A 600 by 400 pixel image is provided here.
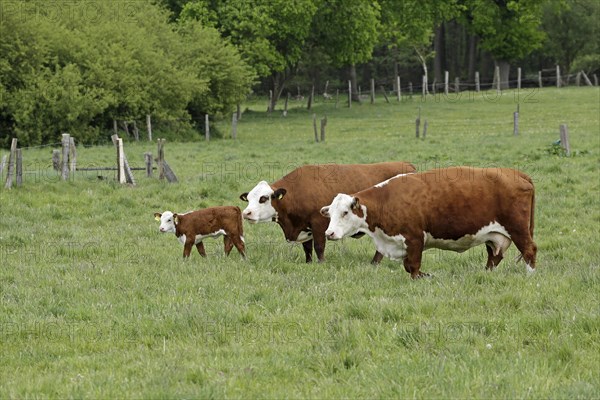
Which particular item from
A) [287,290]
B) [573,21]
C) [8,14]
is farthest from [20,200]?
[573,21]

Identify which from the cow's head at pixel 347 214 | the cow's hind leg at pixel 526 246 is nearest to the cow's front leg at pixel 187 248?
the cow's head at pixel 347 214

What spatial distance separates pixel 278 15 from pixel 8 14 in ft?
76.0

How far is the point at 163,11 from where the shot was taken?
5244 centimetres

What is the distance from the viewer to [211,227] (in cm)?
1279

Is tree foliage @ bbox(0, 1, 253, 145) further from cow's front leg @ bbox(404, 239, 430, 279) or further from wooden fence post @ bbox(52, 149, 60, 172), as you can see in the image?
cow's front leg @ bbox(404, 239, 430, 279)

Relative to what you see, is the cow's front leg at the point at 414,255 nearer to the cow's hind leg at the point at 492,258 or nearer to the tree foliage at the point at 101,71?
the cow's hind leg at the point at 492,258

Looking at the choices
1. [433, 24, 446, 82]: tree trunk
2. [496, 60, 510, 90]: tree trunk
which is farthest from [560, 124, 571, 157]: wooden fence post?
[433, 24, 446, 82]: tree trunk

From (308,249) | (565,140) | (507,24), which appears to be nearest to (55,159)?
(308,249)

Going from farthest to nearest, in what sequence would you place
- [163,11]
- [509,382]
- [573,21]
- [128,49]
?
[573,21], [163,11], [128,49], [509,382]

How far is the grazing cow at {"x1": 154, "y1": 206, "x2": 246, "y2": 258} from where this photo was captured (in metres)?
12.8

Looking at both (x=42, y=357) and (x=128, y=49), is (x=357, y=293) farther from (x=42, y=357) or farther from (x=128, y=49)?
(x=128, y=49)

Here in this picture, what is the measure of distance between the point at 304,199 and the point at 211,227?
1662 millimetres

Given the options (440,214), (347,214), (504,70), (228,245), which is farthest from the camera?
(504,70)

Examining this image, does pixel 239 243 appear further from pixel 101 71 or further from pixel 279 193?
pixel 101 71
